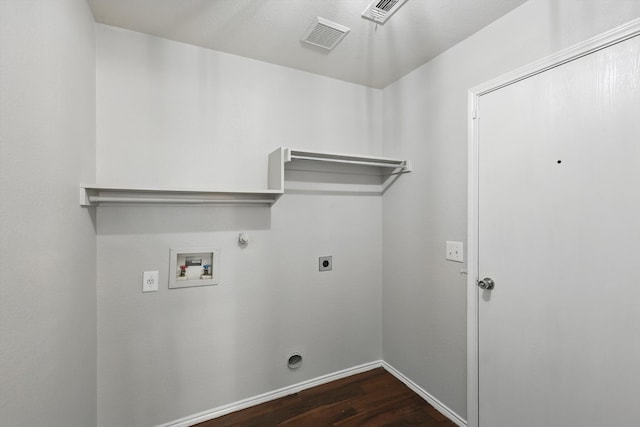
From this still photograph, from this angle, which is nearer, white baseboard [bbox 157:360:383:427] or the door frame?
the door frame

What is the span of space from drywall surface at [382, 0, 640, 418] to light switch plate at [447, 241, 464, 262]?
1.5 inches

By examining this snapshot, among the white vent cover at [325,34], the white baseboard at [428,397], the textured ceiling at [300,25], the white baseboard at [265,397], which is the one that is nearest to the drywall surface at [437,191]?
the white baseboard at [428,397]

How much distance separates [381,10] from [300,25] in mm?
476

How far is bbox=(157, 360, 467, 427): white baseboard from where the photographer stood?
185 cm

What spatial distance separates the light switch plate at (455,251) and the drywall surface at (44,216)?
2.06 m

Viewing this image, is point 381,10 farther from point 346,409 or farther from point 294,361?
point 346,409

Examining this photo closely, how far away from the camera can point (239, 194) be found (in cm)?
193

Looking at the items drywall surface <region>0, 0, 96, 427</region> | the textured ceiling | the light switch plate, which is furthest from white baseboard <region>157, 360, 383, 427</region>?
the textured ceiling

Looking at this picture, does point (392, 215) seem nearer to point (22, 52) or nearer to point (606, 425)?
point (606, 425)

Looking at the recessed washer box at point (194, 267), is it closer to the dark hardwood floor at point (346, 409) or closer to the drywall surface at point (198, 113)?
the drywall surface at point (198, 113)

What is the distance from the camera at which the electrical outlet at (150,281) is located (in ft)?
5.72

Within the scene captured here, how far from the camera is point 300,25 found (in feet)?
5.53

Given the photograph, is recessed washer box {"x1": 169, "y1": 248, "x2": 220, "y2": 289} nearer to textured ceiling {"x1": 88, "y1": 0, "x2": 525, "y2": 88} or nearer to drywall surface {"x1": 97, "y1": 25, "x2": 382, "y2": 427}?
drywall surface {"x1": 97, "y1": 25, "x2": 382, "y2": 427}

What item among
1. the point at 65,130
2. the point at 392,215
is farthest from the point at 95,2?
the point at 392,215
